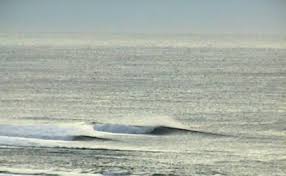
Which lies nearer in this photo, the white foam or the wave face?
the wave face

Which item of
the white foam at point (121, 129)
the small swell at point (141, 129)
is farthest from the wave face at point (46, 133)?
the small swell at point (141, 129)

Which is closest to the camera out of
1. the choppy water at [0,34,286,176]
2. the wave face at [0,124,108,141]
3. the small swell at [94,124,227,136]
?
the choppy water at [0,34,286,176]

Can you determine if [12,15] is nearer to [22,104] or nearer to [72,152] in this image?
[22,104]

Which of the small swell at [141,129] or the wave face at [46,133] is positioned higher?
the small swell at [141,129]

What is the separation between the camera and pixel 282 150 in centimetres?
1769

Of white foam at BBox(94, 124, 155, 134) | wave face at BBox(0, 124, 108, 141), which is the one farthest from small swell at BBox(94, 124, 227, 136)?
wave face at BBox(0, 124, 108, 141)

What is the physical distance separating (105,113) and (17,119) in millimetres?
4731

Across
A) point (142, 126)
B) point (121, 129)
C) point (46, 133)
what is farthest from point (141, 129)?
point (46, 133)

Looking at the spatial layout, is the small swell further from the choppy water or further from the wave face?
the wave face

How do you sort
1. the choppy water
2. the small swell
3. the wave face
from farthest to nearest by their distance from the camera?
1. the small swell
2. the wave face
3. the choppy water

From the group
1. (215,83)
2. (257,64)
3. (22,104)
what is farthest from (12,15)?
(22,104)

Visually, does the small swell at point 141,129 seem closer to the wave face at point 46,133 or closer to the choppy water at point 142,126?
the choppy water at point 142,126

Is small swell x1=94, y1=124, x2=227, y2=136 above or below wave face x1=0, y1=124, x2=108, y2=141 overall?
above

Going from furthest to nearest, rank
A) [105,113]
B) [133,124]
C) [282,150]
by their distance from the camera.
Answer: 1. [105,113]
2. [133,124]
3. [282,150]
